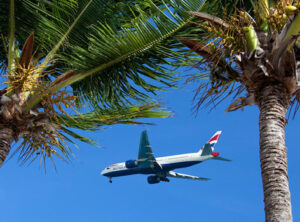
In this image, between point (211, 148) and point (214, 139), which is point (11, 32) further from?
point (214, 139)

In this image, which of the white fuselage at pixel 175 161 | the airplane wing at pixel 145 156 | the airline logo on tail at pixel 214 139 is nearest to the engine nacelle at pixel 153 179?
the white fuselage at pixel 175 161

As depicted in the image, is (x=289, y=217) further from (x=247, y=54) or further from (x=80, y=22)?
(x=80, y=22)

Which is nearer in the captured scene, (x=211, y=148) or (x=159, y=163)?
(x=159, y=163)

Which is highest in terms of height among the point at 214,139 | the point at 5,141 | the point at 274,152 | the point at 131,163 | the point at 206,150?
the point at 214,139

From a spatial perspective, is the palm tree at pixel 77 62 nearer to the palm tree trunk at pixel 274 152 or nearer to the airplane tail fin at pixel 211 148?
the palm tree trunk at pixel 274 152

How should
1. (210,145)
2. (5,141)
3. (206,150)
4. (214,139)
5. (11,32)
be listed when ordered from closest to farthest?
(5,141)
(11,32)
(206,150)
(210,145)
(214,139)

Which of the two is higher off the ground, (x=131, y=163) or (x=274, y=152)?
(x=131, y=163)

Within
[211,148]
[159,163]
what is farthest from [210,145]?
[159,163]
